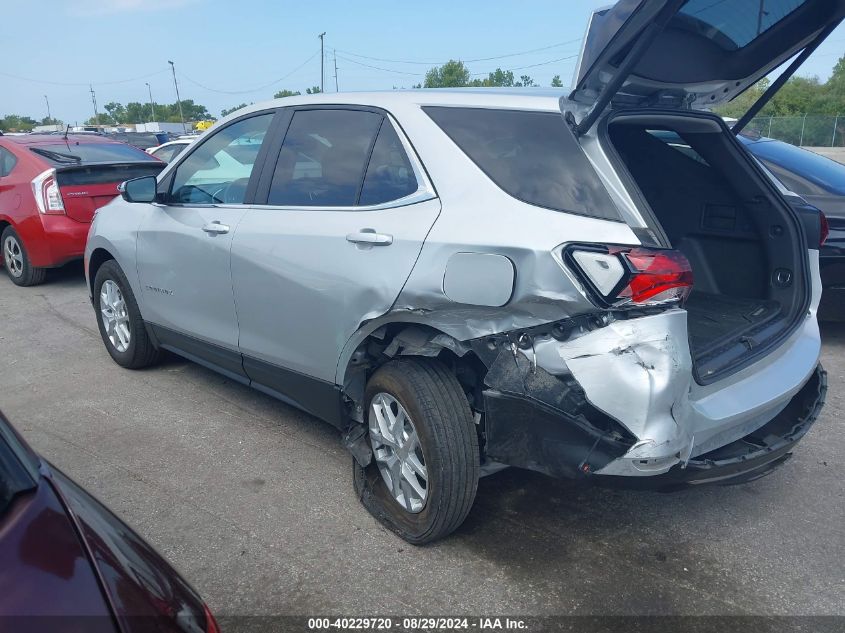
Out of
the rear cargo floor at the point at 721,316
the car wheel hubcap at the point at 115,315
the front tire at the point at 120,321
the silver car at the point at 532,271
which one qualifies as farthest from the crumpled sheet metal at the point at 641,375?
the car wheel hubcap at the point at 115,315

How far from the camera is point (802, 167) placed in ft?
19.4

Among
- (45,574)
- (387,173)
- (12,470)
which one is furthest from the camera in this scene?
(387,173)

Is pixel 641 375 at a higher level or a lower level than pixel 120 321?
higher

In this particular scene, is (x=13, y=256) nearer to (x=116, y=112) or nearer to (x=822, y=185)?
(x=822, y=185)

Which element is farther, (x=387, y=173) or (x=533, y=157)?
(x=387, y=173)

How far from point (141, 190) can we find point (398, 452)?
2462 mm

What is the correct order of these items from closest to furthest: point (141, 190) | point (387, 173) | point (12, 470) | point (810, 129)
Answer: point (12, 470), point (387, 173), point (141, 190), point (810, 129)

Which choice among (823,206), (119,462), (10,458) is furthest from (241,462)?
(823,206)

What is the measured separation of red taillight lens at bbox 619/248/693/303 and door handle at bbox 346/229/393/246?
101 cm

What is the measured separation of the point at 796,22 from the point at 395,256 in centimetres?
186

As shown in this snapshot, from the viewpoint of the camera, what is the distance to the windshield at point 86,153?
7.74 meters

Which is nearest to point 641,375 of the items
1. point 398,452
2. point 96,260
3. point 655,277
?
point 655,277

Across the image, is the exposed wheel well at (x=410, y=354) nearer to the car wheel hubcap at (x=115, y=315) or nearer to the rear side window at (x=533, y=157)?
the rear side window at (x=533, y=157)

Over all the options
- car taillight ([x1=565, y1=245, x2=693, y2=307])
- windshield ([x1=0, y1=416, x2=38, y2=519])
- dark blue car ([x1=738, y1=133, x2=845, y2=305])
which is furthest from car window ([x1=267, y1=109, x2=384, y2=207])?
dark blue car ([x1=738, y1=133, x2=845, y2=305])
